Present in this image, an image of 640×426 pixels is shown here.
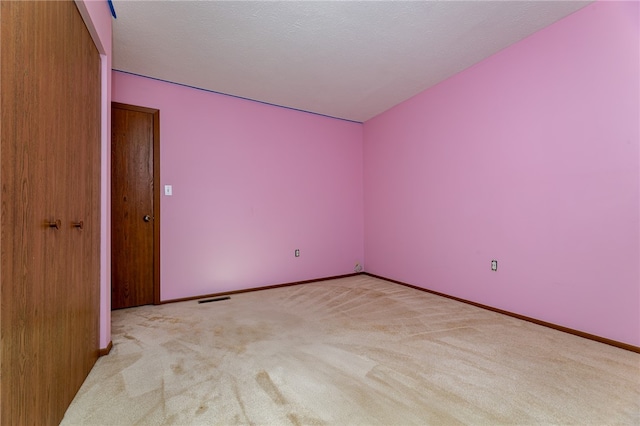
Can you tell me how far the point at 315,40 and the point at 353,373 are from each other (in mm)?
2586

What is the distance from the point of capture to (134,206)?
304cm

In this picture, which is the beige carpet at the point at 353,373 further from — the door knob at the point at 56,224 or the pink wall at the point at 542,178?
the door knob at the point at 56,224

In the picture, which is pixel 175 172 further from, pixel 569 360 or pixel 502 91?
pixel 569 360

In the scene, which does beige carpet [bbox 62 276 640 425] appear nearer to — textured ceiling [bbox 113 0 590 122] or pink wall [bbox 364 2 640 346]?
pink wall [bbox 364 2 640 346]

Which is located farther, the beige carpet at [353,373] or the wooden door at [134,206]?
the wooden door at [134,206]

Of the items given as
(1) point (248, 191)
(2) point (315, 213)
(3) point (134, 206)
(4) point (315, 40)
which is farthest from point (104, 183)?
(2) point (315, 213)

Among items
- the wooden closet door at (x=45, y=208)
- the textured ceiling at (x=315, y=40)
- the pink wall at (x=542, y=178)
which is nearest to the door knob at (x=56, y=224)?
the wooden closet door at (x=45, y=208)

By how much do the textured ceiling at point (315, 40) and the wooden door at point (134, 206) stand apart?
59 cm

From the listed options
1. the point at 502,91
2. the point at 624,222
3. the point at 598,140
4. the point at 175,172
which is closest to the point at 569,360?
the point at 624,222

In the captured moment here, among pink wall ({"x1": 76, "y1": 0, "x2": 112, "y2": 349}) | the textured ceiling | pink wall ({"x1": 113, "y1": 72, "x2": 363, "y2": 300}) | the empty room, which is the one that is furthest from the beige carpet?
the textured ceiling

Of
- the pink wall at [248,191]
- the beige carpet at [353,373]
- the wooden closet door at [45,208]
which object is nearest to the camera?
the wooden closet door at [45,208]

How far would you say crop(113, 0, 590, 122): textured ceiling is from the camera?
7.00ft

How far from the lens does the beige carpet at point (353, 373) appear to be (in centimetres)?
137

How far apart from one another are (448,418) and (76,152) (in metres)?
2.30
